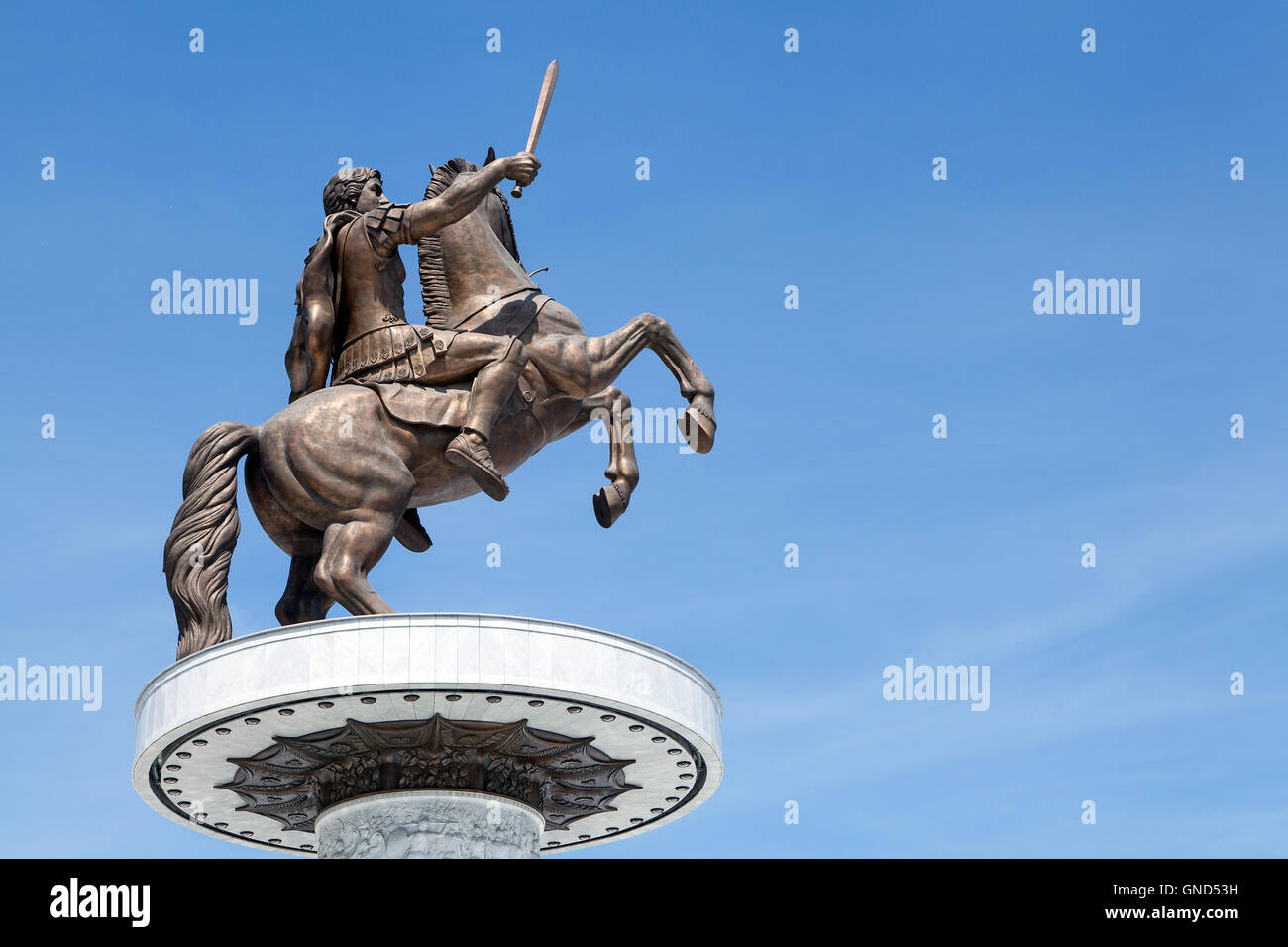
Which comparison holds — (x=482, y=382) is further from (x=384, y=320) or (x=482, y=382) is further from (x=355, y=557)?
(x=355, y=557)

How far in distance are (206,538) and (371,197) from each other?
4.64 m

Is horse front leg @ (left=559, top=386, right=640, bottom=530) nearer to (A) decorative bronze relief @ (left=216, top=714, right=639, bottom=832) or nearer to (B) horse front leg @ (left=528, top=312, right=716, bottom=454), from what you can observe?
(B) horse front leg @ (left=528, top=312, right=716, bottom=454)

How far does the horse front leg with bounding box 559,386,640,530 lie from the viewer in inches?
869

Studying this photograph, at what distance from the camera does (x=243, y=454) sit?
21594mm

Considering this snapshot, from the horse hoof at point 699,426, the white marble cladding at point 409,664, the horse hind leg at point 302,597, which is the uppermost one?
the horse hoof at point 699,426

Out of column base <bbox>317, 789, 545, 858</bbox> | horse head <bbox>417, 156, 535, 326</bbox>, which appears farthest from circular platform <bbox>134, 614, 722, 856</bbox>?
horse head <bbox>417, 156, 535, 326</bbox>

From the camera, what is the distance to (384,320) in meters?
22.2

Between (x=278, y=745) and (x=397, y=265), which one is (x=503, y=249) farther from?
(x=278, y=745)

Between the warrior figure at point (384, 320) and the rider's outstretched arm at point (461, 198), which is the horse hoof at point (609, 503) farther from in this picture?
the rider's outstretched arm at point (461, 198)

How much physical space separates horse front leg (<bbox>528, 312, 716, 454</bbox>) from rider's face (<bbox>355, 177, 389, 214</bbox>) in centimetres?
256

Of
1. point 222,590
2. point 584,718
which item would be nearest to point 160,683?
point 222,590

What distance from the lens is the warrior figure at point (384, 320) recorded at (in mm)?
21656

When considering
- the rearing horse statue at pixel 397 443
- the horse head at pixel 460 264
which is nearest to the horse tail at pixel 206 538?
the rearing horse statue at pixel 397 443

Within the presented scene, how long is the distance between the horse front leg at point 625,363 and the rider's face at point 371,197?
8.39 ft
